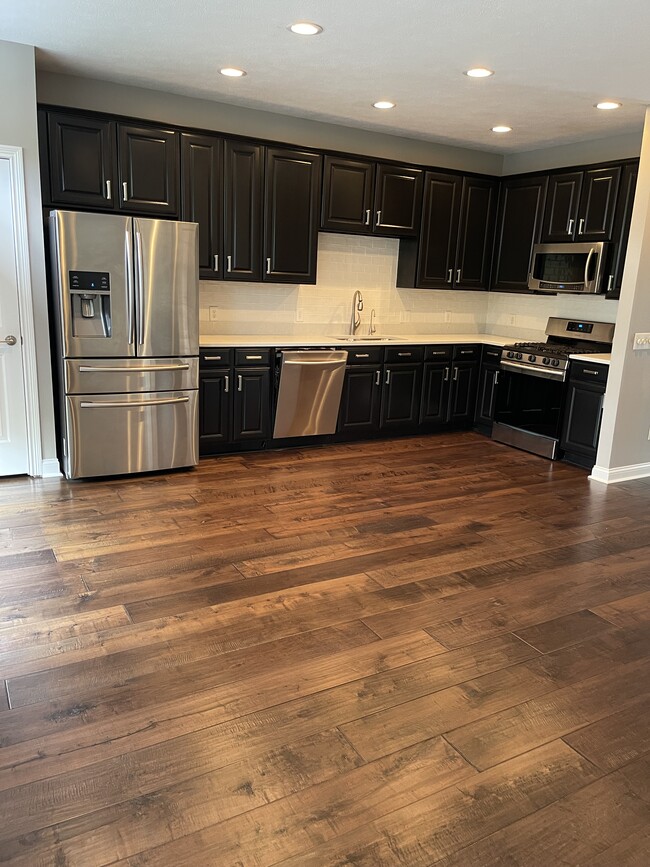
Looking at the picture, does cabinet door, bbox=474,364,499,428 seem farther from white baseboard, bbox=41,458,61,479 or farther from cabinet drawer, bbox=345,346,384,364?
white baseboard, bbox=41,458,61,479

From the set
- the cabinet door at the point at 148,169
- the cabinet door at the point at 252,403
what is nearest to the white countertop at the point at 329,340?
the cabinet door at the point at 252,403

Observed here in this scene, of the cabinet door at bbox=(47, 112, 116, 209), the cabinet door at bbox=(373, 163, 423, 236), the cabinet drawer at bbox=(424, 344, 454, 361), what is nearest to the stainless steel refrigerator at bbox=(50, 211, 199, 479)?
the cabinet door at bbox=(47, 112, 116, 209)

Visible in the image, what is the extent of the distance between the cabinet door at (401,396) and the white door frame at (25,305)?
2.90 m

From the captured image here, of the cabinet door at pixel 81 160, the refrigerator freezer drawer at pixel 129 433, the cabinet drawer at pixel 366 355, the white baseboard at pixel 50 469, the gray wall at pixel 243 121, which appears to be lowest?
the white baseboard at pixel 50 469

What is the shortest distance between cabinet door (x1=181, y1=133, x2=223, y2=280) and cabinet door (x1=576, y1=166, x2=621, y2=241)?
306cm

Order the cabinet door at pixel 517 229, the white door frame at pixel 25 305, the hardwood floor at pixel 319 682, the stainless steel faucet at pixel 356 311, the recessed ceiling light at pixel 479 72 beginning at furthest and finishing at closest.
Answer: the stainless steel faucet at pixel 356 311, the cabinet door at pixel 517 229, the white door frame at pixel 25 305, the recessed ceiling light at pixel 479 72, the hardwood floor at pixel 319 682

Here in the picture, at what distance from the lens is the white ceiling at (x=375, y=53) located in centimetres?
318

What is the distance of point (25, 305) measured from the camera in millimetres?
4379

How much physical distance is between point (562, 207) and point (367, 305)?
194 cm

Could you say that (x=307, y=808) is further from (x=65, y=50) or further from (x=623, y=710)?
(x=65, y=50)

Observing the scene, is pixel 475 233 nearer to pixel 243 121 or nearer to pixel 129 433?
pixel 243 121

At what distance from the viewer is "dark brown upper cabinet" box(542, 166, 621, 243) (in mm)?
5402

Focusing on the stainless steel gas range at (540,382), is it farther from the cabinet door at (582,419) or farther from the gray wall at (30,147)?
the gray wall at (30,147)

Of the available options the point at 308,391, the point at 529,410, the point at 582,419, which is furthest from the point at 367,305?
the point at 582,419
